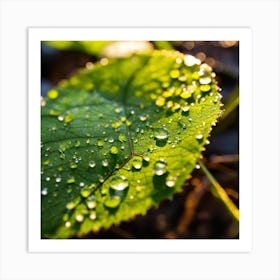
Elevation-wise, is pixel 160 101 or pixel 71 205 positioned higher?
pixel 160 101

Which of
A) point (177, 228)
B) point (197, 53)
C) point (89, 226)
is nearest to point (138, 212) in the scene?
Answer: point (89, 226)

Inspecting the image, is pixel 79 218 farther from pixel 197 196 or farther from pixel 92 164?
pixel 197 196

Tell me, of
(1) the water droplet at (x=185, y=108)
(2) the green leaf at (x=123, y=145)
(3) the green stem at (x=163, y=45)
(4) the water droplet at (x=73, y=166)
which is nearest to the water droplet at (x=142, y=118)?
(2) the green leaf at (x=123, y=145)

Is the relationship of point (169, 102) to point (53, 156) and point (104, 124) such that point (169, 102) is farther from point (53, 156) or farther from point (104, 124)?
point (53, 156)

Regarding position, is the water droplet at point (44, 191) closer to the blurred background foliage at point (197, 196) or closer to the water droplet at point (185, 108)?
the blurred background foliage at point (197, 196)
